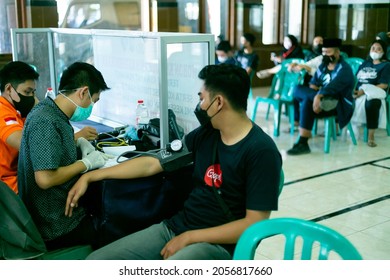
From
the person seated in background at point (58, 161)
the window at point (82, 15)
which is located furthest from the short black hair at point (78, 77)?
the window at point (82, 15)

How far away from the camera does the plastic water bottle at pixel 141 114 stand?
262cm

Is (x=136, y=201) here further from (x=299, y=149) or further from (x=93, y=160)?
(x=299, y=149)

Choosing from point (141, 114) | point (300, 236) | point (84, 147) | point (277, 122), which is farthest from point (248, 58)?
point (300, 236)

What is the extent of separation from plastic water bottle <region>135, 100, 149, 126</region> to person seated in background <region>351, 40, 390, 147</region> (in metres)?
3.39

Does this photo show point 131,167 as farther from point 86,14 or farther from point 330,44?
point 86,14

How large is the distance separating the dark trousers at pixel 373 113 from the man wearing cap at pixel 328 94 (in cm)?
42

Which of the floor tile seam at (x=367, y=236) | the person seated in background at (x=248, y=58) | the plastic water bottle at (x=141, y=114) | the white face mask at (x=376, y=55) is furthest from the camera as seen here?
the person seated in background at (x=248, y=58)

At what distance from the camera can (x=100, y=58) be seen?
10.1 ft

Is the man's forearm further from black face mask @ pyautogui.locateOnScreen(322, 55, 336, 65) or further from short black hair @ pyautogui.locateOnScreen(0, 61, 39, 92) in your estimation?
black face mask @ pyautogui.locateOnScreen(322, 55, 336, 65)

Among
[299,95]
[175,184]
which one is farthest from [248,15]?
[175,184]

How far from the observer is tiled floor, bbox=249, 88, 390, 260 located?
3.00 metres

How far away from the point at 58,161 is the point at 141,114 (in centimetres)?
83

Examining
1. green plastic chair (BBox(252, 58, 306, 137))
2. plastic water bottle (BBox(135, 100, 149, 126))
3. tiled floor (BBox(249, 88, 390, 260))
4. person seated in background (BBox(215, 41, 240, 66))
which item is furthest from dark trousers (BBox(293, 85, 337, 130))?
plastic water bottle (BBox(135, 100, 149, 126))

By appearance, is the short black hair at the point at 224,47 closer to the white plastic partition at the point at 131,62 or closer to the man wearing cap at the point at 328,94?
the man wearing cap at the point at 328,94
